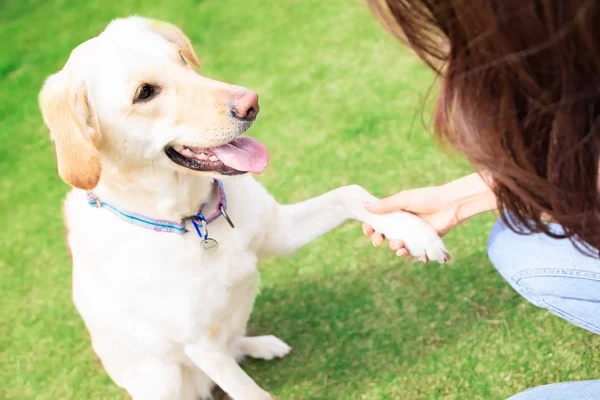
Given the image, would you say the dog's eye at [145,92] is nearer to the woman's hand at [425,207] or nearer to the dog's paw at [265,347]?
the woman's hand at [425,207]

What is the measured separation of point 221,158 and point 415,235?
21.9 inches

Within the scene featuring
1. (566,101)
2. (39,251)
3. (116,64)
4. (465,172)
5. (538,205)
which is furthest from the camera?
(39,251)

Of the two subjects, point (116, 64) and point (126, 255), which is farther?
point (126, 255)

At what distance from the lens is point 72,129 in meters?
1.58

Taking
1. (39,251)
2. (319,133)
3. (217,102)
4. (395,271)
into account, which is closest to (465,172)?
(395,271)

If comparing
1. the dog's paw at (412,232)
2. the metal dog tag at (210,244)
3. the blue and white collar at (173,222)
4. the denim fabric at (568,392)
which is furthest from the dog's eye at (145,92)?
the denim fabric at (568,392)

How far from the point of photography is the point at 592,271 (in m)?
1.63

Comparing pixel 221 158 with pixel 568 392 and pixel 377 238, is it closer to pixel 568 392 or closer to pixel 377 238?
pixel 377 238

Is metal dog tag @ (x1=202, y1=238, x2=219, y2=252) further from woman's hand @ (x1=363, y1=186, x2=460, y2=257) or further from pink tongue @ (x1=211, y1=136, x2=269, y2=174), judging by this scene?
woman's hand @ (x1=363, y1=186, x2=460, y2=257)

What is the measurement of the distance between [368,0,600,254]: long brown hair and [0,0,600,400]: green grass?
23.5 inches

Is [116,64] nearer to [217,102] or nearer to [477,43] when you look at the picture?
[217,102]

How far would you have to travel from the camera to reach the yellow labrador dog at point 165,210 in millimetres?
1640

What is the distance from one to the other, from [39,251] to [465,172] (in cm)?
191

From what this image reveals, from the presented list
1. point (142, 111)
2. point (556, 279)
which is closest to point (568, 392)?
point (556, 279)
